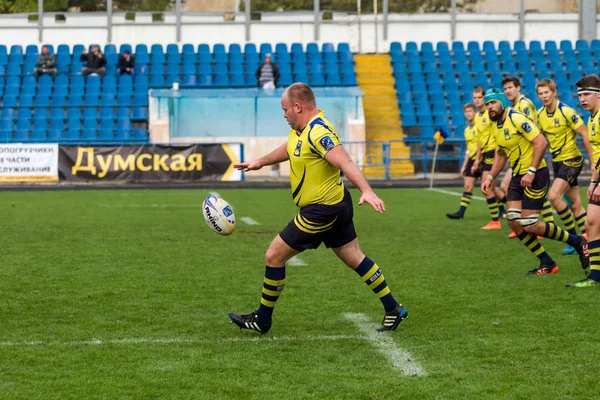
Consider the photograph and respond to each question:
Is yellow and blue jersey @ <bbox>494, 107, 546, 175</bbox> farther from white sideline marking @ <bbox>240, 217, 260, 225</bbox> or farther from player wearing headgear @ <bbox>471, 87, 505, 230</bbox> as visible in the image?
white sideline marking @ <bbox>240, 217, 260, 225</bbox>

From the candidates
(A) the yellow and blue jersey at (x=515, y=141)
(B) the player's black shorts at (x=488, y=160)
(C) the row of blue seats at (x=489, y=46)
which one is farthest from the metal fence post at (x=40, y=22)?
(A) the yellow and blue jersey at (x=515, y=141)

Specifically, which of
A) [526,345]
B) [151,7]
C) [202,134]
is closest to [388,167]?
[202,134]

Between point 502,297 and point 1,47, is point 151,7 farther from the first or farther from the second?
point 502,297

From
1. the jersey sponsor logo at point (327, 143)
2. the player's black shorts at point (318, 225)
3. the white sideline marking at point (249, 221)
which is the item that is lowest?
the white sideline marking at point (249, 221)

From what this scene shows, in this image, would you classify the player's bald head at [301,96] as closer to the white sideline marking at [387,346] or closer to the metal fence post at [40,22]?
the white sideline marking at [387,346]

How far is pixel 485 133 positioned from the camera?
16.0 meters

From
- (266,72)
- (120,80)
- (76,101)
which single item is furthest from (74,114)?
(266,72)

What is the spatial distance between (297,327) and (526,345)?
5.67ft

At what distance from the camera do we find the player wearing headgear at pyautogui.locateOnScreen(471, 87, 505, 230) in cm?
1582

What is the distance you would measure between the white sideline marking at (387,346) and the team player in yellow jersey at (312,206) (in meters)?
0.17

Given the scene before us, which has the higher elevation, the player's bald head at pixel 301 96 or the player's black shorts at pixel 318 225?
the player's bald head at pixel 301 96

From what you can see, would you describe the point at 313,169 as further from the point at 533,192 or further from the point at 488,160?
the point at 488,160

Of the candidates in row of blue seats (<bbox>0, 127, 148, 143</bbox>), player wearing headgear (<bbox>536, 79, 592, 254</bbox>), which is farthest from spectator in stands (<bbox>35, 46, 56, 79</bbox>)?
player wearing headgear (<bbox>536, 79, 592, 254</bbox>)

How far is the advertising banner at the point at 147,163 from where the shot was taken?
2814 centimetres
